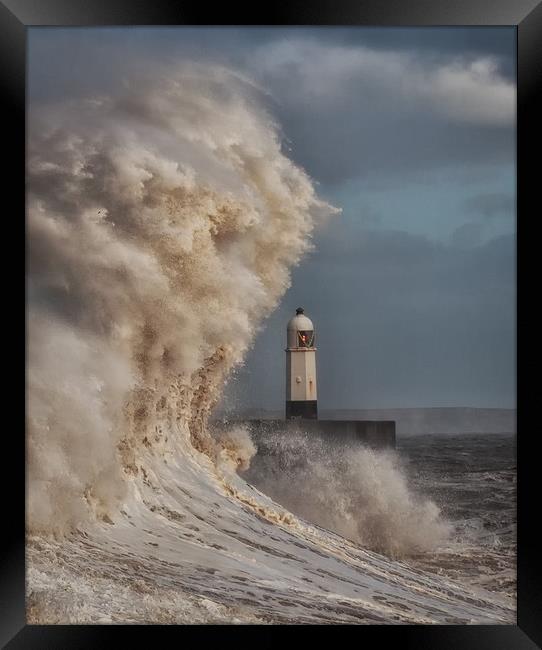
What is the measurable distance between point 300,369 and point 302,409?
0.73ft

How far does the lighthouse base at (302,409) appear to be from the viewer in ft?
15.9

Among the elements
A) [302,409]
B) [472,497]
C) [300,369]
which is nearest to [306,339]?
[300,369]

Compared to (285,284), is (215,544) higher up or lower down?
lower down

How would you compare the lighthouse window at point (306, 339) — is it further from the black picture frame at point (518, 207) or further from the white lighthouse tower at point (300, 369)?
the black picture frame at point (518, 207)

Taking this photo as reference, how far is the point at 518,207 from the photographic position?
185 inches

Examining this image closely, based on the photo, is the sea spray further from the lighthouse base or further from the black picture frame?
the black picture frame

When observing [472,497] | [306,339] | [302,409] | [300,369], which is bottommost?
[472,497]

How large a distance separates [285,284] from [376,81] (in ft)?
3.93

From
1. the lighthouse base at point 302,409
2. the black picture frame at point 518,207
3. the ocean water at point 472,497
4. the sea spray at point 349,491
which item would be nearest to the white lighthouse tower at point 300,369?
the lighthouse base at point 302,409

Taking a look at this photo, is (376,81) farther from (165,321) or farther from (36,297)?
(36,297)

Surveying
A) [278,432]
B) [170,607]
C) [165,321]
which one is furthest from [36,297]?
[170,607]

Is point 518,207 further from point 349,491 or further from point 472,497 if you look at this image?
point 349,491

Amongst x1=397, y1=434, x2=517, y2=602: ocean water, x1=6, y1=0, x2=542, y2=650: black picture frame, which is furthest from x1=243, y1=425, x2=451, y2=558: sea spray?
x1=6, y1=0, x2=542, y2=650: black picture frame

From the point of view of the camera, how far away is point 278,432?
192 inches
